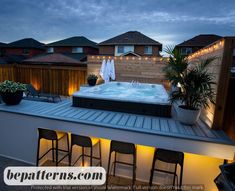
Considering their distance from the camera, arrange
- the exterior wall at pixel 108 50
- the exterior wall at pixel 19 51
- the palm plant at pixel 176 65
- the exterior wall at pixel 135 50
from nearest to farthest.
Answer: the palm plant at pixel 176 65
the exterior wall at pixel 135 50
the exterior wall at pixel 108 50
the exterior wall at pixel 19 51

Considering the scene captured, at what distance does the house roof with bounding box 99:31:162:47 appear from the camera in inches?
498

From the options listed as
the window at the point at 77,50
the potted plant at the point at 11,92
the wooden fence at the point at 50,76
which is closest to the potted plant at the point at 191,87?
the potted plant at the point at 11,92

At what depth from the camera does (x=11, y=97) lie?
3.29 meters

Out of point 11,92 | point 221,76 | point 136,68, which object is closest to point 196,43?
point 136,68

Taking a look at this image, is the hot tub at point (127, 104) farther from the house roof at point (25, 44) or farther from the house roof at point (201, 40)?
the house roof at point (25, 44)

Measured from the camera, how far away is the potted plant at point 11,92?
10.5 ft

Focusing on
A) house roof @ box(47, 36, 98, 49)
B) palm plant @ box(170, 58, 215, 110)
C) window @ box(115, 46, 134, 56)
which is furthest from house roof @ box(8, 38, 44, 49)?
palm plant @ box(170, 58, 215, 110)

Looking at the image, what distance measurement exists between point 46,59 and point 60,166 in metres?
6.70

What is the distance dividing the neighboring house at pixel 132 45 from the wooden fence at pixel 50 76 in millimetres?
6203

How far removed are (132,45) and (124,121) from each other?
11084 mm

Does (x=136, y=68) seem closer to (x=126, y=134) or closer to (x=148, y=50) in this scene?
(x=126, y=134)

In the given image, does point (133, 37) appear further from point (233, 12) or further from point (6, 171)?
point (6, 171)

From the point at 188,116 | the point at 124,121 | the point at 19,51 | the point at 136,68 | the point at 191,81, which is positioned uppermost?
the point at 19,51

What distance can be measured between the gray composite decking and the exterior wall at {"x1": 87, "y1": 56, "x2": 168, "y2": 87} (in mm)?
4018
